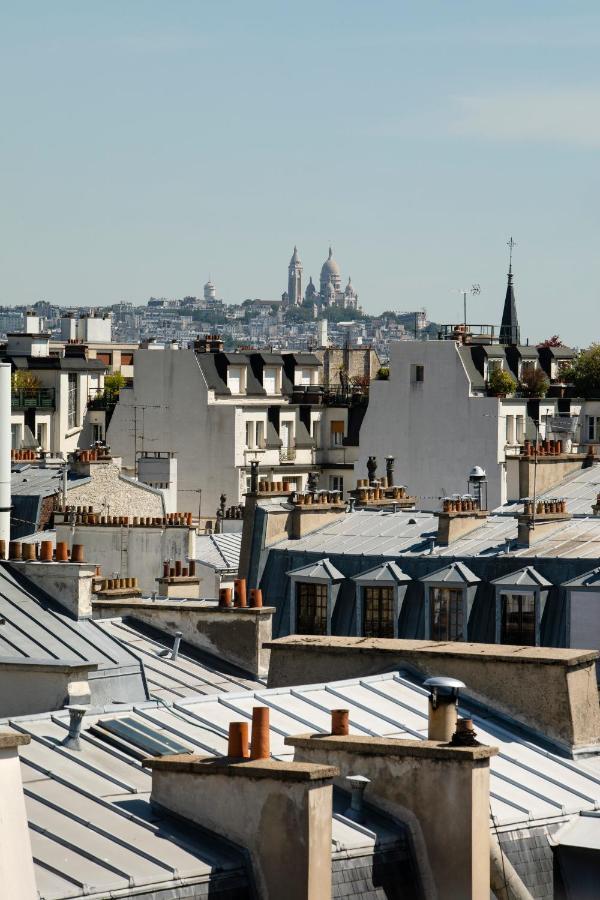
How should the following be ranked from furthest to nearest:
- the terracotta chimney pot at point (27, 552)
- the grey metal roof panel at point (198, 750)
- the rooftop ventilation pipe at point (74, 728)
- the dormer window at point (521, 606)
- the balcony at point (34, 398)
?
the balcony at point (34, 398) < the dormer window at point (521, 606) < the terracotta chimney pot at point (27, 552) < the rooftop ventilation pipe at point (74, 728) < the grey metal roof panel at point (198, 750)

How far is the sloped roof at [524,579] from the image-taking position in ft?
133

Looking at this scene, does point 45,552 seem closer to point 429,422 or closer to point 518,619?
point 518,619

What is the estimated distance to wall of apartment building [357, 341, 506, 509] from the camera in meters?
93.1

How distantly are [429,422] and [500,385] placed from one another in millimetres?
7222

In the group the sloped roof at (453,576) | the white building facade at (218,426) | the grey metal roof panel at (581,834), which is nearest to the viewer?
the grey metal roof panel at (581,834)

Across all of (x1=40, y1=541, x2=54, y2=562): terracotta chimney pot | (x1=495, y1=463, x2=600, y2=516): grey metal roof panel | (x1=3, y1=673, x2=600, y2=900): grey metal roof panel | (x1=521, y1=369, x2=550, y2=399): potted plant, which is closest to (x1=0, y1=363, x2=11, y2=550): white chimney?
(x1=40, y1=541, x2=54, y2=562): terracotta chimney pot

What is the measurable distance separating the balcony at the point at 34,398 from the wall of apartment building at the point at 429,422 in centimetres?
2694

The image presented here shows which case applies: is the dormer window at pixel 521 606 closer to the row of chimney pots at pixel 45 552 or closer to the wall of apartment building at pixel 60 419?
the row of chimney pots at pixel 45 552

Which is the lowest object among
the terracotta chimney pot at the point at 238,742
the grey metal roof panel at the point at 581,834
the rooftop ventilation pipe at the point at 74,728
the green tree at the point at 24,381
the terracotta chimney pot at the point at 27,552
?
the grey metal roof panel at the point at 581,834

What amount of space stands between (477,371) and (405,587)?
5962 cm

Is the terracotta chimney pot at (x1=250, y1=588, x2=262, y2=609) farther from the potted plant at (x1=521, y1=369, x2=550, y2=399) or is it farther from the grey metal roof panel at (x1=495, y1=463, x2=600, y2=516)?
the potted plant at (x1=521, y1=369, x2=550, y2=399)

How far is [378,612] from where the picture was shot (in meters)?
43.1

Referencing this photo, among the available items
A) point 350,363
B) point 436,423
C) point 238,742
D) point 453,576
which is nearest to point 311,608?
point 453,576

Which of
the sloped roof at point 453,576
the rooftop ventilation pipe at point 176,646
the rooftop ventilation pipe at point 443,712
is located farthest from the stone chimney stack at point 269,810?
the sloped roof at point 453,576
